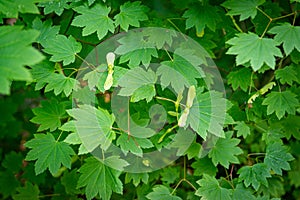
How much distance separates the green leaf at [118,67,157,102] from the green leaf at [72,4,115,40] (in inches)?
7.4

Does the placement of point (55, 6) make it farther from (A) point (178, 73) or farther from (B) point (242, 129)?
(B) point (242, 129)

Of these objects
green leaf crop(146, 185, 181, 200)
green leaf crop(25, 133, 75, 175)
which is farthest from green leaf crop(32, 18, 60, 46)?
green leaf crop(146, 185, 181, 200)

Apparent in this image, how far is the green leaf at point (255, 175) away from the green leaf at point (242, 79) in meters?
0.37

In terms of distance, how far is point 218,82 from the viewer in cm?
200

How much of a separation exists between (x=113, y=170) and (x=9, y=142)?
1.66 metres

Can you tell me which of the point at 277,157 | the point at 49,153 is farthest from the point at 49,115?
the point at 277,157

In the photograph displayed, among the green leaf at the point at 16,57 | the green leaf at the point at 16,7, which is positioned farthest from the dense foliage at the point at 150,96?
the green leaf at the point at 16,57

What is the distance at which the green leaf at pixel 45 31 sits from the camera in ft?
5.65

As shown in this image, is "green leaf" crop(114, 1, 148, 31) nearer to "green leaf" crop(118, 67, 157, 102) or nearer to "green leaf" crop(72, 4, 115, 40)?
"green leaf" crop(72, 4, 115, 40)

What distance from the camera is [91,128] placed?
1597mm

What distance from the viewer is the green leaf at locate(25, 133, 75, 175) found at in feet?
5.54

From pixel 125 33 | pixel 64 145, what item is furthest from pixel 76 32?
pixel 64 145

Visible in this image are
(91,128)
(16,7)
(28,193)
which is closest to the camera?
(16,7)

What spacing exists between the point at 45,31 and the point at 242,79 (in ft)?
3.03
